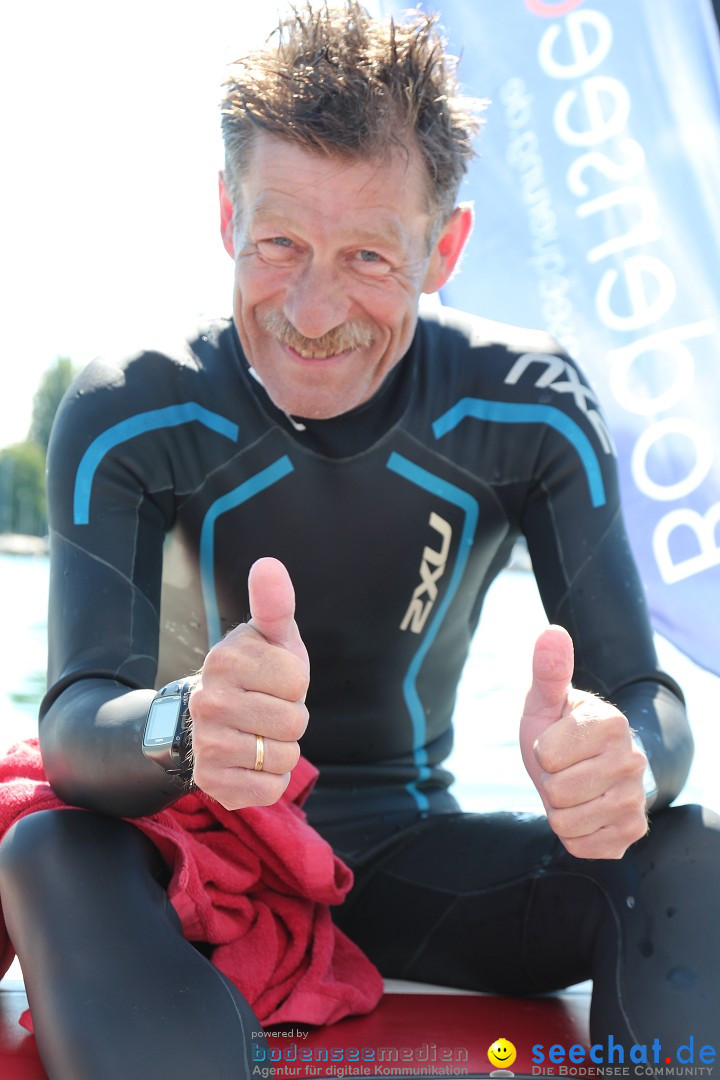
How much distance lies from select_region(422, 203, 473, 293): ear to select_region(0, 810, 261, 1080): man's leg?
96 cm

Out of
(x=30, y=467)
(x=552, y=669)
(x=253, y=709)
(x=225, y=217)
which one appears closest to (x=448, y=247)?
(x=225, y=217)

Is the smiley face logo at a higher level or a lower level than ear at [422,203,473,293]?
lower

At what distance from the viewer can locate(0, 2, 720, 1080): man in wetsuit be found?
116 centimetres

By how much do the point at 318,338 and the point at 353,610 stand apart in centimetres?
43

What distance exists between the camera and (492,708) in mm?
5758

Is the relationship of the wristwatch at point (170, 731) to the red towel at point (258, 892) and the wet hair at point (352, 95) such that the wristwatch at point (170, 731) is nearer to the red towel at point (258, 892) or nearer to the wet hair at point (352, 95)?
the red towel at point (258, 892)

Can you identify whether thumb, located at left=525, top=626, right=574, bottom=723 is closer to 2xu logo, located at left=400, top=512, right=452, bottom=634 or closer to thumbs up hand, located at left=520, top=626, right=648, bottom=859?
thumbs up hand, located at left=520, top=626, right=648, bottom=859

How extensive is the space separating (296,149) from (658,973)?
1.15m

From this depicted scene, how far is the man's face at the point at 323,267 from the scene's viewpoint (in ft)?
5.12

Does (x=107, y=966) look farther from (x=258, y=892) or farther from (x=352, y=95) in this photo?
(x=352, y=95)

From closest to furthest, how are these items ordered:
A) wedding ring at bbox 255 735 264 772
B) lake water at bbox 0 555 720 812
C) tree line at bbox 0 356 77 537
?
1. wedding ring at bbox 255 735 264 772
2. lake water at bbox 0 555 720 812
3. tree line at bbox 0 356 77 537

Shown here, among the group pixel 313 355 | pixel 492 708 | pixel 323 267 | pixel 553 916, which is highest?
pixel 323 267

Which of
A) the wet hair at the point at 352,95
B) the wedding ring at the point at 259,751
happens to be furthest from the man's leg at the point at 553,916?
the wet hair at the point at 352,95

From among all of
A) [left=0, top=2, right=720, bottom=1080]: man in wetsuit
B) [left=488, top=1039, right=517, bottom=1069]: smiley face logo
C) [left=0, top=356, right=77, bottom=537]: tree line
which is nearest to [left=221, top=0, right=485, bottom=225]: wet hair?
[left=0, top=2, right=720, bottom=1080]: man in wetsuit
